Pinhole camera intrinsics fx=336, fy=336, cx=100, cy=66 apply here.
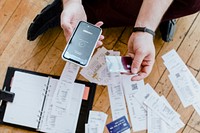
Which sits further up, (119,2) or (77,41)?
(119,2)

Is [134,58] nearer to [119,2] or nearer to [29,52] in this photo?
[119,2]

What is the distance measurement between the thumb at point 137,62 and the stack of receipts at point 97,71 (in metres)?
0.37

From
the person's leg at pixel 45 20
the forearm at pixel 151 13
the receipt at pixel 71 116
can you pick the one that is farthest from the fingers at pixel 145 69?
the person's leg at pixel 45 20

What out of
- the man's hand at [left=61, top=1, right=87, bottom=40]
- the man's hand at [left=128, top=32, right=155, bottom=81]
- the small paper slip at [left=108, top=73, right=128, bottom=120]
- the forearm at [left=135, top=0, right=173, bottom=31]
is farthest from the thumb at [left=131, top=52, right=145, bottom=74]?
the small paper slip at [left=108, top=73, right=128, bottom=120]

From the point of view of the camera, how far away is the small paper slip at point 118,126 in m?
1.41

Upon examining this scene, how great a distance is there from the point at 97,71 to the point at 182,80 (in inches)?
14.8

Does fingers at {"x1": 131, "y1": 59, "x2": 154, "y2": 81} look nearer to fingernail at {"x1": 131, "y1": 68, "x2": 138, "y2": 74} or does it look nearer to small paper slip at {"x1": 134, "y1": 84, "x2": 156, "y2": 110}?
fingernail at {"x1": 131, "y1": 68, "x2": 138, "y2": 74}

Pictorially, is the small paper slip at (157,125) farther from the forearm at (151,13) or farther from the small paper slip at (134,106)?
the forearm at (151,13)

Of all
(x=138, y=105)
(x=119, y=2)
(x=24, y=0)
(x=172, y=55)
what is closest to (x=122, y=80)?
(x=138, y=105)

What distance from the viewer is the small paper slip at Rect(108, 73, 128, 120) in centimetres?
144

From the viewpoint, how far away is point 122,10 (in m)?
1.29

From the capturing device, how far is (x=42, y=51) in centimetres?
151

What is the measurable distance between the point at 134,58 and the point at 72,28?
8.7 inches

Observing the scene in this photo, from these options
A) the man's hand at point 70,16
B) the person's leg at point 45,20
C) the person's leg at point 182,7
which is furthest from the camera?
the person's leg at point 45,20
